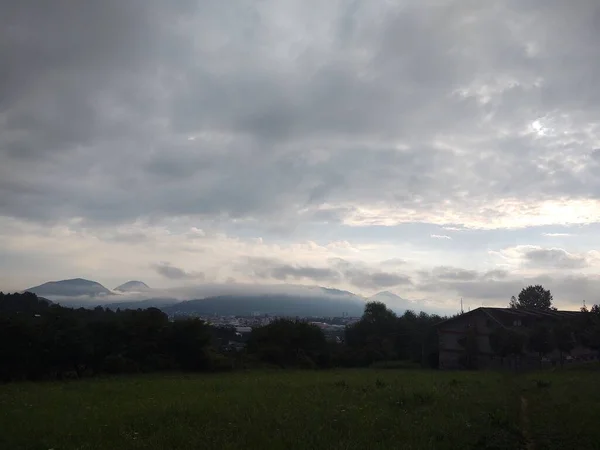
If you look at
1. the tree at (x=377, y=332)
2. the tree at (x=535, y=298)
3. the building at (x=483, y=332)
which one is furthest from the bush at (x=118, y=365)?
the tree at (x=535, y=298)

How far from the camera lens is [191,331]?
134 feet

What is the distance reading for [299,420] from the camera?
40.0 ft

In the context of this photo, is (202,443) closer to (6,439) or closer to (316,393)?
(6,439)

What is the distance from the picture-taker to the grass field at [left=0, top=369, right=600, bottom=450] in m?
10.0

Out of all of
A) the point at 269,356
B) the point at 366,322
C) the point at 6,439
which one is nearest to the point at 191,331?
the point at 269,356

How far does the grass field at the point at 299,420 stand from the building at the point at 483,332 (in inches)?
1376

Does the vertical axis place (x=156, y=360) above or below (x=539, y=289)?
below

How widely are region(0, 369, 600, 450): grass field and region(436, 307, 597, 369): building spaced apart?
115 feet

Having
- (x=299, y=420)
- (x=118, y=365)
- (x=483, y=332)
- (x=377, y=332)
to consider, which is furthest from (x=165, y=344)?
(x=377, y=332)

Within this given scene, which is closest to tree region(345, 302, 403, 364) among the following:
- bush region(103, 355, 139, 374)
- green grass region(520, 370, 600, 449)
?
bush region(103, 355, 139, 374)

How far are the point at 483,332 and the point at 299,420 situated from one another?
159ft

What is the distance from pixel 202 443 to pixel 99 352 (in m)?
→ 30.3

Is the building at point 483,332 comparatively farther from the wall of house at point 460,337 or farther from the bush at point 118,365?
the bush at point 118,365

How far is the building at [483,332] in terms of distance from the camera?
2035 inches
